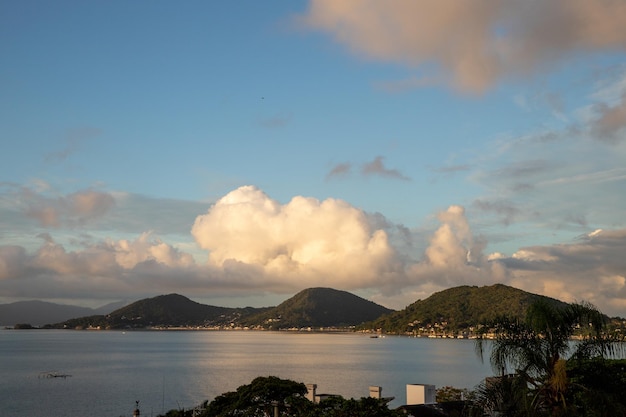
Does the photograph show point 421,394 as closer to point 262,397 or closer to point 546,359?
point 262,397

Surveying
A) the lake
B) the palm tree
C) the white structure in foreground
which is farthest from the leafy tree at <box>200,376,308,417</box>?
the lake

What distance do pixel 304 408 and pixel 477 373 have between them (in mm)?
131759

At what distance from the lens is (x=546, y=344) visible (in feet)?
63.6

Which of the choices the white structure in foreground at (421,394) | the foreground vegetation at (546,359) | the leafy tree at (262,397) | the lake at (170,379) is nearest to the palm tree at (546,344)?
the foreground vegetation at (546,359)

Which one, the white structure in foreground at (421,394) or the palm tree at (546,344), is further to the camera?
the white structure in foreground at (421,394)

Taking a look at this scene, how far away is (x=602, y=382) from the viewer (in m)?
23.1

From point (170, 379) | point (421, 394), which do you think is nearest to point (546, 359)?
point (421, 394)

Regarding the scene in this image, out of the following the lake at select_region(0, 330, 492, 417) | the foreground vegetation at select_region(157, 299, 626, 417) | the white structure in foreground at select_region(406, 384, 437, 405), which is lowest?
the lake at select_region(0, 330, 492, 417)

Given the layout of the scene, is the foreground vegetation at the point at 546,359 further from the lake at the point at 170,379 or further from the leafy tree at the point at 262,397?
the lake at the point at 170,379

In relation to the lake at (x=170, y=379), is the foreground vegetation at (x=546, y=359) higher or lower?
higher

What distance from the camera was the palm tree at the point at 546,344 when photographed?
19.0m

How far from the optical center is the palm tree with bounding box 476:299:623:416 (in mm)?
18953

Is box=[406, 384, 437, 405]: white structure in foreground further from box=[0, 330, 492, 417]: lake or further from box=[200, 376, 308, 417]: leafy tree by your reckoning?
box=[0, 330, 492, 417]: lake

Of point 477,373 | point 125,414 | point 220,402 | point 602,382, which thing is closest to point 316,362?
point 477,373
